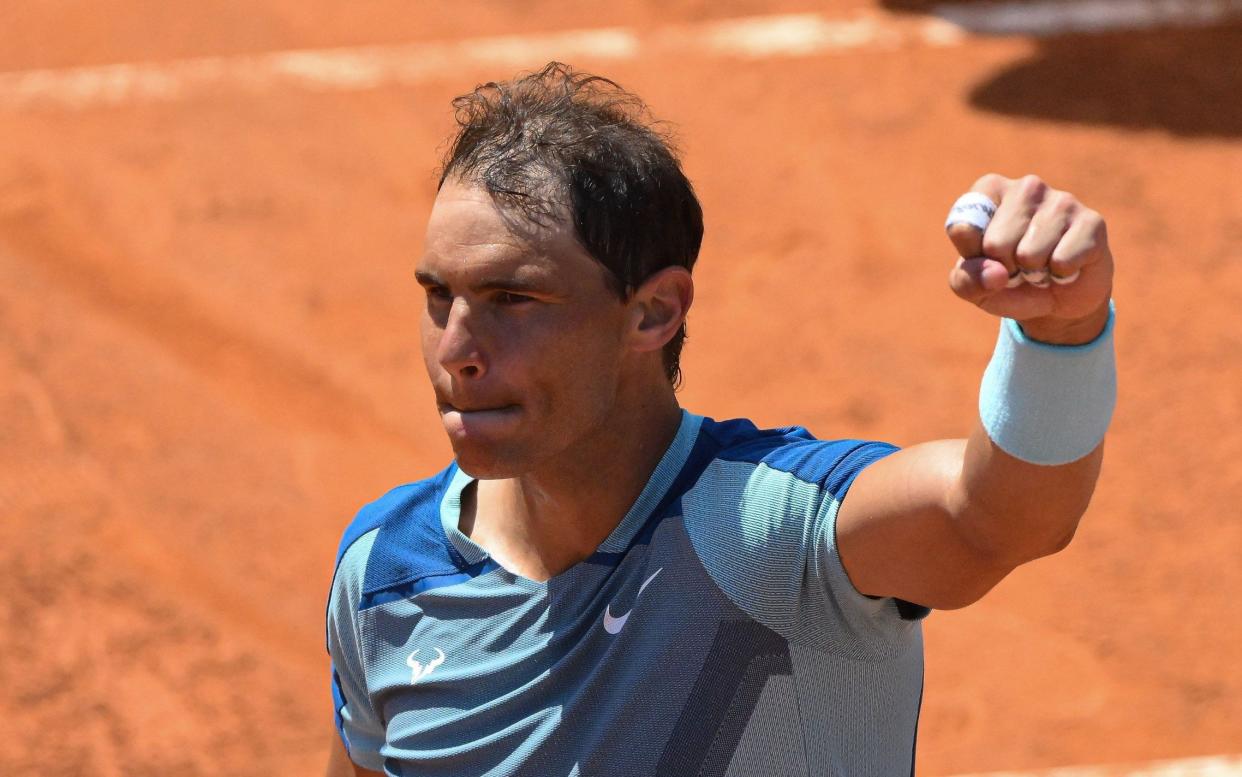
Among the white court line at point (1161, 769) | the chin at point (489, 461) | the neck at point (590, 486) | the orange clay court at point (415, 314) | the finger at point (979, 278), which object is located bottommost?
the white court line at point (1161, 769)

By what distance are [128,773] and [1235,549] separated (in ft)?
15.0

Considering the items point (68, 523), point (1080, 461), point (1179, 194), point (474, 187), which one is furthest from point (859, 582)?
point (1179, 194)

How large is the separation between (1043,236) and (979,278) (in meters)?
0.08

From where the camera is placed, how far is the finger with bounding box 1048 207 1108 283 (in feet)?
5.88

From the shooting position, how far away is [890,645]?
2350 millimetres

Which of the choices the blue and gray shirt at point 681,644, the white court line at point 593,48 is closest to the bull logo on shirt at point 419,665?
the blue and gray shirt at point 681,644

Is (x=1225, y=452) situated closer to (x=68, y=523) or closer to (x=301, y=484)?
(x=301, y=484)

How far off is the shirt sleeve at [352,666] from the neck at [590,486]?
25 centimetres

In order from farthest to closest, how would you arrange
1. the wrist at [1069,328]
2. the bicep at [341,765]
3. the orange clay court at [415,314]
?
the orange clay court at [415,314]
the bicep at [341,765]
the wrist at [1069,328]

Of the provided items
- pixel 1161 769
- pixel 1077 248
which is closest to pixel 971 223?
pixel 1077 248

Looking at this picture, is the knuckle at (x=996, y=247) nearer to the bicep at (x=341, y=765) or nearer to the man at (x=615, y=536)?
the man at (x=615, y=536)

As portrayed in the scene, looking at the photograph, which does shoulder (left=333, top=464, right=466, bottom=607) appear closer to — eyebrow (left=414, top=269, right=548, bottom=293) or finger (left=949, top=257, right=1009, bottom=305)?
eyebrow (left=414, top=269, right=548, bottom=293)

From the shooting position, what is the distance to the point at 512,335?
2447mm

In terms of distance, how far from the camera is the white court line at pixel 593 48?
1040cm
